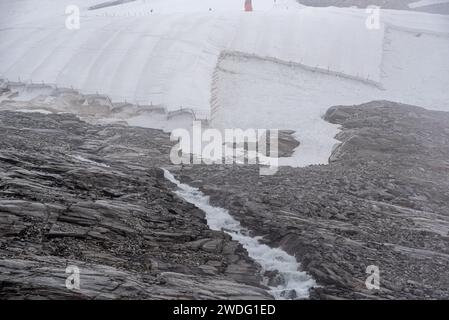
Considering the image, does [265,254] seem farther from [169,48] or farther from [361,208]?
[169,48]

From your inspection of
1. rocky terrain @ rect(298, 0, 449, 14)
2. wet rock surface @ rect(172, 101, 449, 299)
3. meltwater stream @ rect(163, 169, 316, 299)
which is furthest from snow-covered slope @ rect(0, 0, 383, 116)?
rocky terrain @ rect(298, 0, 449, 14)

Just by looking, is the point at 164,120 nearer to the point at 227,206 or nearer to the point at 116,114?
the point at 116,114

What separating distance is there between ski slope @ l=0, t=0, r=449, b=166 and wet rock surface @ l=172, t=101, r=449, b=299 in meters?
4.98

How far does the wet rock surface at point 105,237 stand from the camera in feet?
34.8

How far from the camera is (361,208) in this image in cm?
1736

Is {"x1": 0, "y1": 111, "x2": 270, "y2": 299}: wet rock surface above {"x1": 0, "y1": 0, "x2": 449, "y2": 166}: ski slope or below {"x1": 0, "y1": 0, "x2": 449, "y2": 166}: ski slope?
below

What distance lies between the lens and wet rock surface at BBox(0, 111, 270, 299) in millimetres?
10602

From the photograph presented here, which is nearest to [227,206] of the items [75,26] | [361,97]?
[361,97]

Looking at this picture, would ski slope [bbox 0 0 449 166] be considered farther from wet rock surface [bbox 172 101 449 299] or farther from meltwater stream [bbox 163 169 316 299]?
meltwater stream [bbox 163 169 316 299]

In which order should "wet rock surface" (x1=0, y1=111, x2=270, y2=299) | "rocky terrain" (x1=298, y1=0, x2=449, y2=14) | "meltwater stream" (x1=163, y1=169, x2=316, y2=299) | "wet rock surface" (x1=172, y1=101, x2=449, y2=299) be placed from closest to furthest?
"wet rock surface" (x1=0, y1=111, x2=270, y2=299), "meltwater stream" (x1=163, y1=169, x2=316, y2=299), "wet rock surface" (x1=172, y1=101, x2=449, y2=299), "rocky terrain" (x1=298, y1=0, x2=449, y2=14)

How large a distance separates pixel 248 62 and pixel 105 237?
30128 mm

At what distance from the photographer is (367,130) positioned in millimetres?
27094

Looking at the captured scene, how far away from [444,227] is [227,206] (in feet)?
25.2

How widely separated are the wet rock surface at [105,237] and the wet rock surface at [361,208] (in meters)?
1.82
